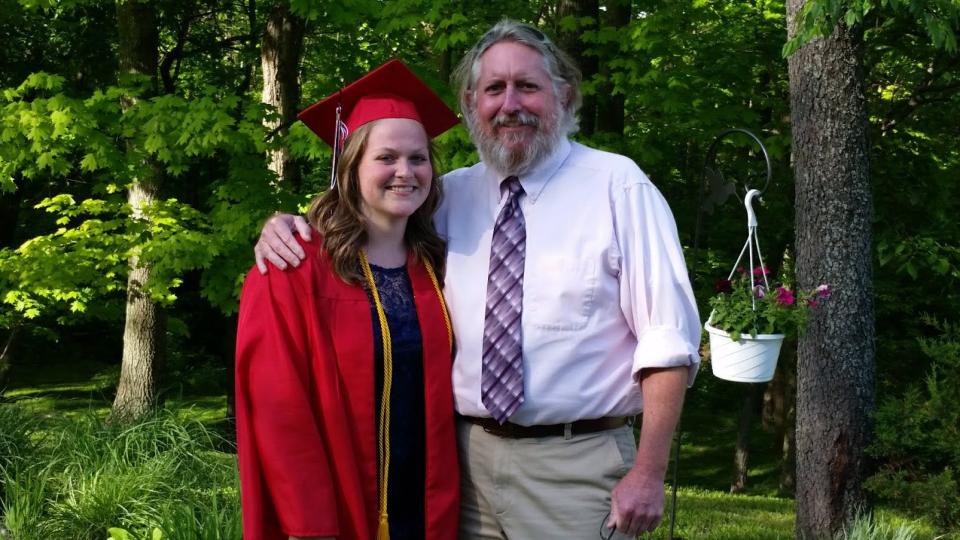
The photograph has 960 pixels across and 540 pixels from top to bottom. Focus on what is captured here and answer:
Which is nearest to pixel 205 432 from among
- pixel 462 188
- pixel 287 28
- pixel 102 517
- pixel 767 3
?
pixel 102 517

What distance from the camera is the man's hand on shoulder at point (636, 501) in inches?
93.4

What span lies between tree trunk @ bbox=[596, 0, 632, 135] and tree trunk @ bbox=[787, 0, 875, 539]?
2877 millimetres

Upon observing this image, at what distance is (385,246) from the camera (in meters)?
2.61

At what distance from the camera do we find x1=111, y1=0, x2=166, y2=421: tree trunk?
9.69 metres

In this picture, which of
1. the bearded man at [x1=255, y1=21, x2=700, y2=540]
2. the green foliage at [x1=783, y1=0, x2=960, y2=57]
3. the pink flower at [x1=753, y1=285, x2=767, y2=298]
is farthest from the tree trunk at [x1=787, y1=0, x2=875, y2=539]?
the bearded man at [x1=255, y1=21, x2=700, y2=540]

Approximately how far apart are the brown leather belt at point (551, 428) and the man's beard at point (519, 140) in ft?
2.19

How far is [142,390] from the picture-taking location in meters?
9.98

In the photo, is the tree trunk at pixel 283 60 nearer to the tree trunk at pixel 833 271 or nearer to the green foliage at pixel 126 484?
the green foliage at pixel 126 484

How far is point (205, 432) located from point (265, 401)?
164 inches

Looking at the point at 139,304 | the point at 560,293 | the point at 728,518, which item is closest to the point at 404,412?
the point at 560,293

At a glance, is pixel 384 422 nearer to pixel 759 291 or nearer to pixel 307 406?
pixel 307 406

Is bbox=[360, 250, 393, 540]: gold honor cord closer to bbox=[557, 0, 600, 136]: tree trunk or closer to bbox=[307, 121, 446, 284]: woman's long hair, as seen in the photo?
bbox=[307, 121, 446, 284]: woman's long hair

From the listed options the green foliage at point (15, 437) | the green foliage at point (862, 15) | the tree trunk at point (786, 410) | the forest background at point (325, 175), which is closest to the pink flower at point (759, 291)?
the forest background at point (325, 175)

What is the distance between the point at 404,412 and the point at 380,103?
→ 0.79m
